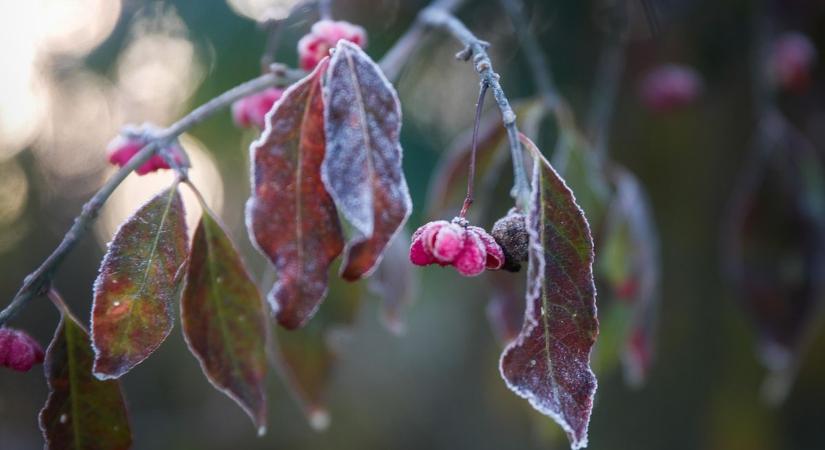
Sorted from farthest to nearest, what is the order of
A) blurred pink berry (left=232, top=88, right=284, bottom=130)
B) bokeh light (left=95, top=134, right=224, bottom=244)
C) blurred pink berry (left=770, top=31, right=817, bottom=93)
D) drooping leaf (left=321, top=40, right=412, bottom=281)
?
1. bokeh light (left=95, top=134, right=224, bottom=244)
2. blurred pink berry (left=770, top=31, right=817, bottom=93)
3. blurred pink berry (left=232, top=88, right=284, bottom=130)
4. drooping leaf (left=321, top=40, right=412, bottom=281)

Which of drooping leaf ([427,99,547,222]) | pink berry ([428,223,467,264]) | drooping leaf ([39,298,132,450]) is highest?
pink berry ([428,223,467,264])

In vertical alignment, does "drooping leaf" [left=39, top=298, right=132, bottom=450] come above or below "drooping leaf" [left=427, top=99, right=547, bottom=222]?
above

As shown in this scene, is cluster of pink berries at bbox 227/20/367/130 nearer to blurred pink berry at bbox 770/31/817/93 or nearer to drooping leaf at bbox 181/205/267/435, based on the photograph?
drooping leaf at bbox 181/205/267/435

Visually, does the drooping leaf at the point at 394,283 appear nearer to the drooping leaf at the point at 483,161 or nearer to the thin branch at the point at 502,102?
the drooping leaf at the point at 483,161

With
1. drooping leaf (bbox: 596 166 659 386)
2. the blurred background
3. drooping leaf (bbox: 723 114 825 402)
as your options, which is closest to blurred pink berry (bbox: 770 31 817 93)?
the blurred background

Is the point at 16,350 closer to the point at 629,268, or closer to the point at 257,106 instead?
the point at 257,106

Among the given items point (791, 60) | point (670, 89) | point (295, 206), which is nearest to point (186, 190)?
point (670, 89)
